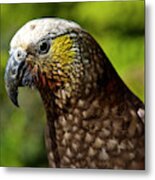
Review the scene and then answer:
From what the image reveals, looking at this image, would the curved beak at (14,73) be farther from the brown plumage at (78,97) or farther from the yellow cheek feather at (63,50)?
the yellow cheek feather at (63,50)

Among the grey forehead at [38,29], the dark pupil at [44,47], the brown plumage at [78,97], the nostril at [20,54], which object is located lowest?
the brown plumage at [78,97]

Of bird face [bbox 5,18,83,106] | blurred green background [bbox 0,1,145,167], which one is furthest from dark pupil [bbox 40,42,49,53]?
blurred green background [bbox 0,1,145,167]

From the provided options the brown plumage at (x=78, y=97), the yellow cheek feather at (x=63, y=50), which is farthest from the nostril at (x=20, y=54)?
the yellow cheek feather at (x=63, y=50)

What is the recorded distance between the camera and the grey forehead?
183 centimetres

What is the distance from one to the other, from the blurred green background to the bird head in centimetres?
3

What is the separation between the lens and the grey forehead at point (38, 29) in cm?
183

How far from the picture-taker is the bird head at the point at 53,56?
1809 millimetres

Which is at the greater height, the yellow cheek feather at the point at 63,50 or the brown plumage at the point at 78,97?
the yellow cheek feather at the point at 63,50

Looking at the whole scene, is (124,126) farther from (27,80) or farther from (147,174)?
(27,80)

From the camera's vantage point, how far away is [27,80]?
6.05 feet

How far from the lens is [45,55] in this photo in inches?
71.7

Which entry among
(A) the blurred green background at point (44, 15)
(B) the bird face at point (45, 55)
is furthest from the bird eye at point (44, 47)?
(A) the blurred green background at point (44, 15)

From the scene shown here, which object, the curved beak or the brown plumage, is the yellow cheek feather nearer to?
the brown plumage

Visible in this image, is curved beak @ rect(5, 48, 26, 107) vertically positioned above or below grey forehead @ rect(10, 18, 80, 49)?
below
